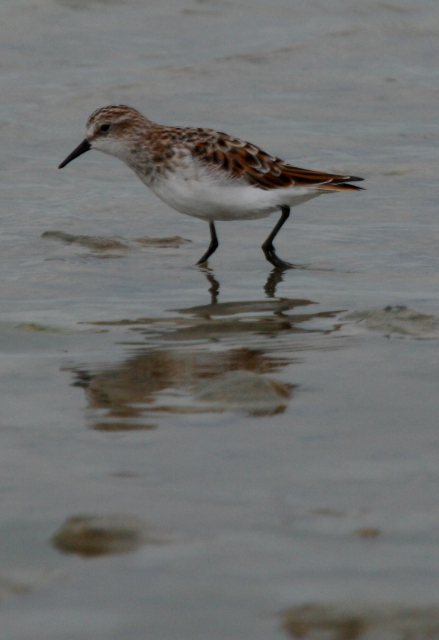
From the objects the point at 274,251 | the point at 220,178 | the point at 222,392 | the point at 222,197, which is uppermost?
the point at 220,178

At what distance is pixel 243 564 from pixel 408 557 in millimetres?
452

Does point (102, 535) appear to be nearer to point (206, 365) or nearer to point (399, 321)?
point (206, 365)

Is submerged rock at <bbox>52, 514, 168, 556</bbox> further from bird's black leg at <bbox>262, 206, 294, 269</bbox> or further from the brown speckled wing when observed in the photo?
the brown speckled wing

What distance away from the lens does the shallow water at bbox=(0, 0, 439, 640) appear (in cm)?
300

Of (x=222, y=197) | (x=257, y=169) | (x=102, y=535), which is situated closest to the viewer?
(x=102, y=535)

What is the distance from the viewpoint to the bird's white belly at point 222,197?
7.43 meters

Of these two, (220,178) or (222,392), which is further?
(220,178)

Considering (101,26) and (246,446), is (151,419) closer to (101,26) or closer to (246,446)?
(246,446)

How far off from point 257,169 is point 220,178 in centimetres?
30

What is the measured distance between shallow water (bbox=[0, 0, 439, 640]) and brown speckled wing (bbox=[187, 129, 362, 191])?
53cm

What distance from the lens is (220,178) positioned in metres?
7.46

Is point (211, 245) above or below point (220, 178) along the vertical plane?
below

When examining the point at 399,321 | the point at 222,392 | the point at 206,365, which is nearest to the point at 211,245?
the point at 399,321

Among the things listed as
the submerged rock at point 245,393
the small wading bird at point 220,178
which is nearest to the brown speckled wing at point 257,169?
the small wading bird at point 220,178
